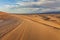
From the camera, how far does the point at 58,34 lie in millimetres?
875

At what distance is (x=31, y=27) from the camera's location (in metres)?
0.93

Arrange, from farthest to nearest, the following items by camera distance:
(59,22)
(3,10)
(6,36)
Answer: (3,10) → (59,22) → (6,36)

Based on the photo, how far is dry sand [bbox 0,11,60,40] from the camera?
0.83 m

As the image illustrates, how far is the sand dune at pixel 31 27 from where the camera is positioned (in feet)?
2.73

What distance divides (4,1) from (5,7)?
0.06m

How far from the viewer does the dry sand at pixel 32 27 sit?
0.83 meters

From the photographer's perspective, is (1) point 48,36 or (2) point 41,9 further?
(2) point 41,9

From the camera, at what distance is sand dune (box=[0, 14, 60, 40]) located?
2.73 ft

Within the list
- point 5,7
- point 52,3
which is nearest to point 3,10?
point 5,7

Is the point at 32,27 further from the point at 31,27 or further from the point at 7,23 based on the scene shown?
the point at 7,23

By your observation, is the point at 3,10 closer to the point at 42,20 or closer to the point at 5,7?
the point at 5,7

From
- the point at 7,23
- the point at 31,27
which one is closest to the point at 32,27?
the point at 31,27

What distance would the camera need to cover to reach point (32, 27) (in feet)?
3.06

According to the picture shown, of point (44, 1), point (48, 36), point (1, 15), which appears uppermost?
point (44, 1)
